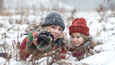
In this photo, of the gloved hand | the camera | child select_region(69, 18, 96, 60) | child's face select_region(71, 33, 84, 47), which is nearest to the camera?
the camera

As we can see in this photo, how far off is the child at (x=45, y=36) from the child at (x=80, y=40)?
0.70ft

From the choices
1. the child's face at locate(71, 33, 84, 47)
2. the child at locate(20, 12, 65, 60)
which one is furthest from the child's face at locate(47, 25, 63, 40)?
the child's face at locate(71, 33, 84, 47)

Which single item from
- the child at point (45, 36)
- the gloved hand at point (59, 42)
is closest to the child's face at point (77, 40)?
the child at point (45, 36)

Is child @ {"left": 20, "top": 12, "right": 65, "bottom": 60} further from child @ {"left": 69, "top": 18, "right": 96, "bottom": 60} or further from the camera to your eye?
child @ {"left": 69, "top": 18, "right": 96, "bottom": 60}

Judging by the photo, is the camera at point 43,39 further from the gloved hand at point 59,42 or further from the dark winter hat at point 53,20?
the dark winter hat at point 53,20

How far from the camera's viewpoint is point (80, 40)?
10.2 ft

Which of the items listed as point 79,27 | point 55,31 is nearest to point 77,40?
point 79,27

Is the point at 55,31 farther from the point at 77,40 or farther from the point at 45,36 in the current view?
the point at 45,36

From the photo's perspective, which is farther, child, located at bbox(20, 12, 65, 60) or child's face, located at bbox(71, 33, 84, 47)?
child's face, located at bbox(71, 33, 84, 47)

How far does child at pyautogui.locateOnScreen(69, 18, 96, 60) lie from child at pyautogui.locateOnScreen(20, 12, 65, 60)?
213 mm

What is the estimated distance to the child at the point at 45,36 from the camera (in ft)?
8.01

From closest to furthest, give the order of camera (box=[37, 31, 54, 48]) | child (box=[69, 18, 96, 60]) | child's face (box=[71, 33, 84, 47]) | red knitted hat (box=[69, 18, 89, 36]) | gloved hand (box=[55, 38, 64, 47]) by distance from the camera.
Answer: camera (box=[37, 31, 54, 48]), gloved hand (box=[55, 38, 64, 47]), child (box=[69, 18, 96, 60]), child's face (box=[71, 33, 84, 47]), red knitted hat (box=[69, 18, 89, 36])

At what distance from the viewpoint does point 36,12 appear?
1112cm

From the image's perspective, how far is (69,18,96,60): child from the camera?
2950mm
